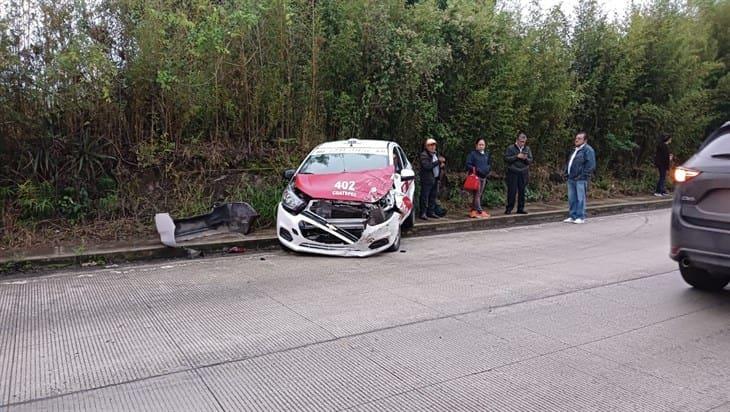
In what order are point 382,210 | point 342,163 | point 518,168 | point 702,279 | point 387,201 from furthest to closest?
point 518,168, point 342,163, point 387,201, point 382,210, point 702,279

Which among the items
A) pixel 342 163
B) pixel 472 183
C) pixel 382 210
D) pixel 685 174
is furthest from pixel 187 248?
pixel 685 174

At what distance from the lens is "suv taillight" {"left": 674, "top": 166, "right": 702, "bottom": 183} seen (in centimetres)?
566

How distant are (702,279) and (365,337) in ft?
12.9

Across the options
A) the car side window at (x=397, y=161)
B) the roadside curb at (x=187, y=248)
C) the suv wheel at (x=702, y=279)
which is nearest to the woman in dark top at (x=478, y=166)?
the roadside curb at (x=187, y=248)

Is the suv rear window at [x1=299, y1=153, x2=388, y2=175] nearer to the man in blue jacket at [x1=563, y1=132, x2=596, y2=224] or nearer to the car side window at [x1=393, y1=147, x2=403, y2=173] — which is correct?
the car side window at [x1=393, y1=147, x2=403, y2=173]

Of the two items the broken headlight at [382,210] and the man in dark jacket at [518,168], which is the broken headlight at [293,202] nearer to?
the broken headlight at [382,210]

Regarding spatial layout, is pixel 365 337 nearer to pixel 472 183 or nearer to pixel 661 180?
pixel 472 183

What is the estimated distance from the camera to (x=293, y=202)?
27.2 ft

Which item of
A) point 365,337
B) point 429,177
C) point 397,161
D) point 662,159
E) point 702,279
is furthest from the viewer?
point 662,159

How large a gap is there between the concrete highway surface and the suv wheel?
0.13 metres

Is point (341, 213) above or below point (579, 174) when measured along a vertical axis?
below

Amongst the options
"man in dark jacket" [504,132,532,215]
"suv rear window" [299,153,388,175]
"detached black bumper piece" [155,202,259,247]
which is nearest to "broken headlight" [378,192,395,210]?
"suv rear window" [299,153,388,175]

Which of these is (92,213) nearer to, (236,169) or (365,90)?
(236,169)

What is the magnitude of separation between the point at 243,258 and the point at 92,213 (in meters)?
2.84
